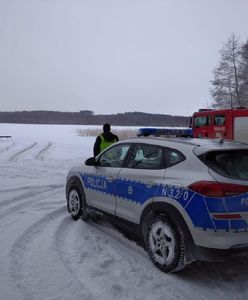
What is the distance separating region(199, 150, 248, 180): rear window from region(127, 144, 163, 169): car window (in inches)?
27.2

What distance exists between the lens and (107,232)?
6438 millimetres

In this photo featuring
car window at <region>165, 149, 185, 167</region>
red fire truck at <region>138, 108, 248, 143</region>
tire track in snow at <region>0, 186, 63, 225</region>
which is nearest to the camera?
car window at <region>165, 149, 185, 167</region>

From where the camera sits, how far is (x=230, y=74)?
43.4 meters

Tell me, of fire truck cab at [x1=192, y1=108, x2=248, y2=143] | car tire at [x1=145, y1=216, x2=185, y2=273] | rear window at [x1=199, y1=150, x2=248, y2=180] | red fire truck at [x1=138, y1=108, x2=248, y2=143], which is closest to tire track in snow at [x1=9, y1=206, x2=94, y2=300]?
car tire at [x1=145, y1=216, x2=185, y2=273]

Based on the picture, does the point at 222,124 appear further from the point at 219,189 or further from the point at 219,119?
the point at 219,189

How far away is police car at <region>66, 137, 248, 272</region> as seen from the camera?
4301mm

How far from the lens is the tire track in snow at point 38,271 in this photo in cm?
421

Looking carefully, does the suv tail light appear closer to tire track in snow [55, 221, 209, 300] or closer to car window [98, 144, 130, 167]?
tire track in snow [55, 221, 209, 300]

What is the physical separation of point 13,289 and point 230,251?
2303mm

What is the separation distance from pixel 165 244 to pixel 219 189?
100cm

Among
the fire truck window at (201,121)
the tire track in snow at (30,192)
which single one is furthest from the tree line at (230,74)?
the tire track in snow at (30,192)

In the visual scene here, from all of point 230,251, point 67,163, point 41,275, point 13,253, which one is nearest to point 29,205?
point 13,253

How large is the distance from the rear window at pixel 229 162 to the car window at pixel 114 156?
166 cm

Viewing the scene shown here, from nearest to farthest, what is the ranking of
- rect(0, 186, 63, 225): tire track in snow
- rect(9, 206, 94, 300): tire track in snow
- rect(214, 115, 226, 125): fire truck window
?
rect(9, 206, 94, 300): tire track in snow → rect(0, 186, 63, 225): tire track in snow → rect(214, 115, 226, 125): fire truck window
